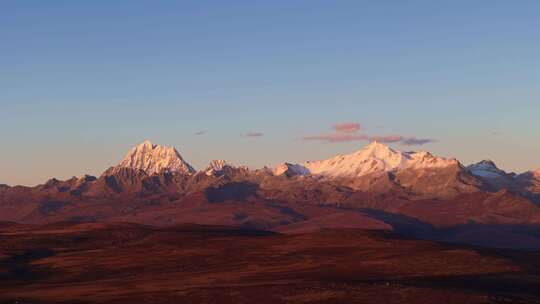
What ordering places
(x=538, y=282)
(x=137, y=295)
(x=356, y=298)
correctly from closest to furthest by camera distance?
(x=356, y=298) < (x=137, y=295) < (x=538, y=282)

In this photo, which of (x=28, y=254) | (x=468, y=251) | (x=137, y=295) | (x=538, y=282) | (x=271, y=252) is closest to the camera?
(x=137, y=295)

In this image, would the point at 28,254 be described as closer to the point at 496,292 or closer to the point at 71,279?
the point at 71,279

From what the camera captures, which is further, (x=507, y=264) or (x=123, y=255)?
(x=123, y=255)

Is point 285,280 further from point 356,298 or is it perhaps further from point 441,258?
point 441,258

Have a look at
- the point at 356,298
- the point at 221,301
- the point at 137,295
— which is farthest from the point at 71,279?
the point at 356,298

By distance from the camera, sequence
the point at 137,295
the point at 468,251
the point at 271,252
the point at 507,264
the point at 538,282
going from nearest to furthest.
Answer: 1. the point at 137,295
2. the point at 538,282
3. the point at 507,264
4. the point at 468,251
5. the point at 271,252

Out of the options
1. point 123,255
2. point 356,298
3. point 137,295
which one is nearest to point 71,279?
point 123,255
